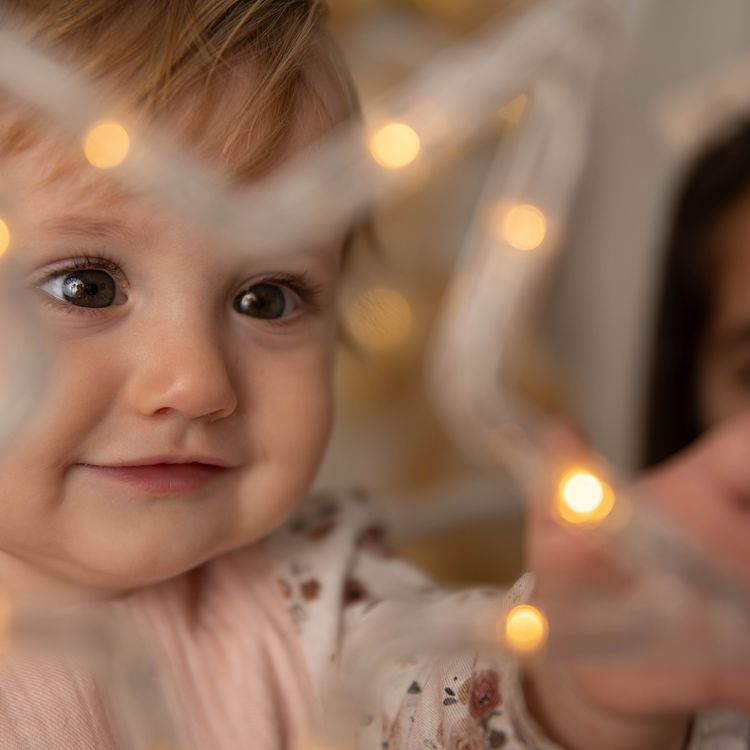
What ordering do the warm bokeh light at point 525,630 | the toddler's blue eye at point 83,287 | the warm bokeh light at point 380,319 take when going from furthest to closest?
the warm bokeh light at point 380,319, the toddler's blue eye at point 83,287, the warm bokeh light at point 525,630

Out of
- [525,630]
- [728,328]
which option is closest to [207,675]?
[525,630]

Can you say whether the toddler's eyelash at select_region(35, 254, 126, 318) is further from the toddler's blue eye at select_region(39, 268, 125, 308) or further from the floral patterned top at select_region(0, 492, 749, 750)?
the floral patterned top at select_region(0, 492, 749, 750)

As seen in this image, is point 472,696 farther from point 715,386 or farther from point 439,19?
point 439,19

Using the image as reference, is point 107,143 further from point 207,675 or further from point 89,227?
point 207,675

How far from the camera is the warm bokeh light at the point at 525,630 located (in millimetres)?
369

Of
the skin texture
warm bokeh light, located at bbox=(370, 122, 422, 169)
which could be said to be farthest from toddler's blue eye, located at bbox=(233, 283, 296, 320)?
the skin texture

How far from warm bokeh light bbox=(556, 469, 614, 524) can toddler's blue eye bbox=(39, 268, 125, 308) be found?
22cm

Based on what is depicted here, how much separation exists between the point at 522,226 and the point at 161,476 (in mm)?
199

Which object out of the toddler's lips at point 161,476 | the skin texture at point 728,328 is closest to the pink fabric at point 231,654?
the toddler's lips at point 161,476

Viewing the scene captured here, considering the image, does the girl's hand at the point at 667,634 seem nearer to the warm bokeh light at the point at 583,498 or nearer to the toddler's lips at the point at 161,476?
the warm bokeh light at the point at 583,498

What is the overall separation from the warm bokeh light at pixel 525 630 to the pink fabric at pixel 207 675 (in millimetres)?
192

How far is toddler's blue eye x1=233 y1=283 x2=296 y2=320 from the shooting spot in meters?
0.51

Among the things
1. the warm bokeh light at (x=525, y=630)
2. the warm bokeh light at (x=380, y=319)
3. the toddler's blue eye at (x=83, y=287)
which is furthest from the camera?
the warm bokeh light at (x=380, y=319)

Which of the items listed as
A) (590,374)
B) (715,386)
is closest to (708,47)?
(590,374)
